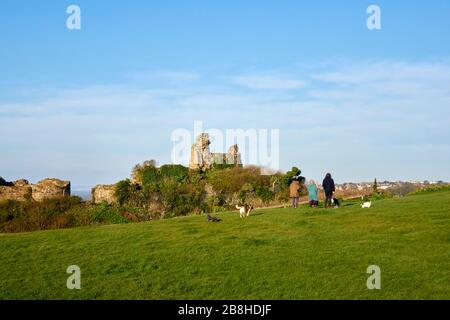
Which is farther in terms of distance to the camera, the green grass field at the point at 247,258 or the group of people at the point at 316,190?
the group of people at the point at 316,190

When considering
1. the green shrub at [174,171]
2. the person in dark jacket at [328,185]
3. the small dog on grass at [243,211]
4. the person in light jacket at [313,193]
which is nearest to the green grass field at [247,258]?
the small dog on grass at [243,211]

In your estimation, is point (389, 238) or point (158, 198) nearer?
point (389, 238)

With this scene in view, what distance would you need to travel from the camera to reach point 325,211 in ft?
81.7

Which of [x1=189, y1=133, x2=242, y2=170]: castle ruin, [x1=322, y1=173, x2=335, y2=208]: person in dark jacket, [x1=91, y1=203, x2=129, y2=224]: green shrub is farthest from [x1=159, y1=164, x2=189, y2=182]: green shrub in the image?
[x1=322, y1=173, x2=335, y2=208]: person in dark jacket

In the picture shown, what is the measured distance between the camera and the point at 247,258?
53.3 ft

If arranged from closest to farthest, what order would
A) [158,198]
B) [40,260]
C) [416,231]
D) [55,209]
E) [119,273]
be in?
[119,273], [40,260], [416,231], [55,209], [158,198]

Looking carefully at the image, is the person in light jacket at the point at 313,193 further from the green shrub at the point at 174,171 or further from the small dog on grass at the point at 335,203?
the green shrub at the point at 174,171

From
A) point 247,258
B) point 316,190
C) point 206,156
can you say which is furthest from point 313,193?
point 206,156

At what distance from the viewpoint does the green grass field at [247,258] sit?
13367 millimetres

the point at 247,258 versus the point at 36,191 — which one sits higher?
the point at 36,191

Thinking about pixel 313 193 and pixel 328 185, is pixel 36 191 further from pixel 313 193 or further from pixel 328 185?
pixel 328 185

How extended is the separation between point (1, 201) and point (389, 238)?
31.7 meters
